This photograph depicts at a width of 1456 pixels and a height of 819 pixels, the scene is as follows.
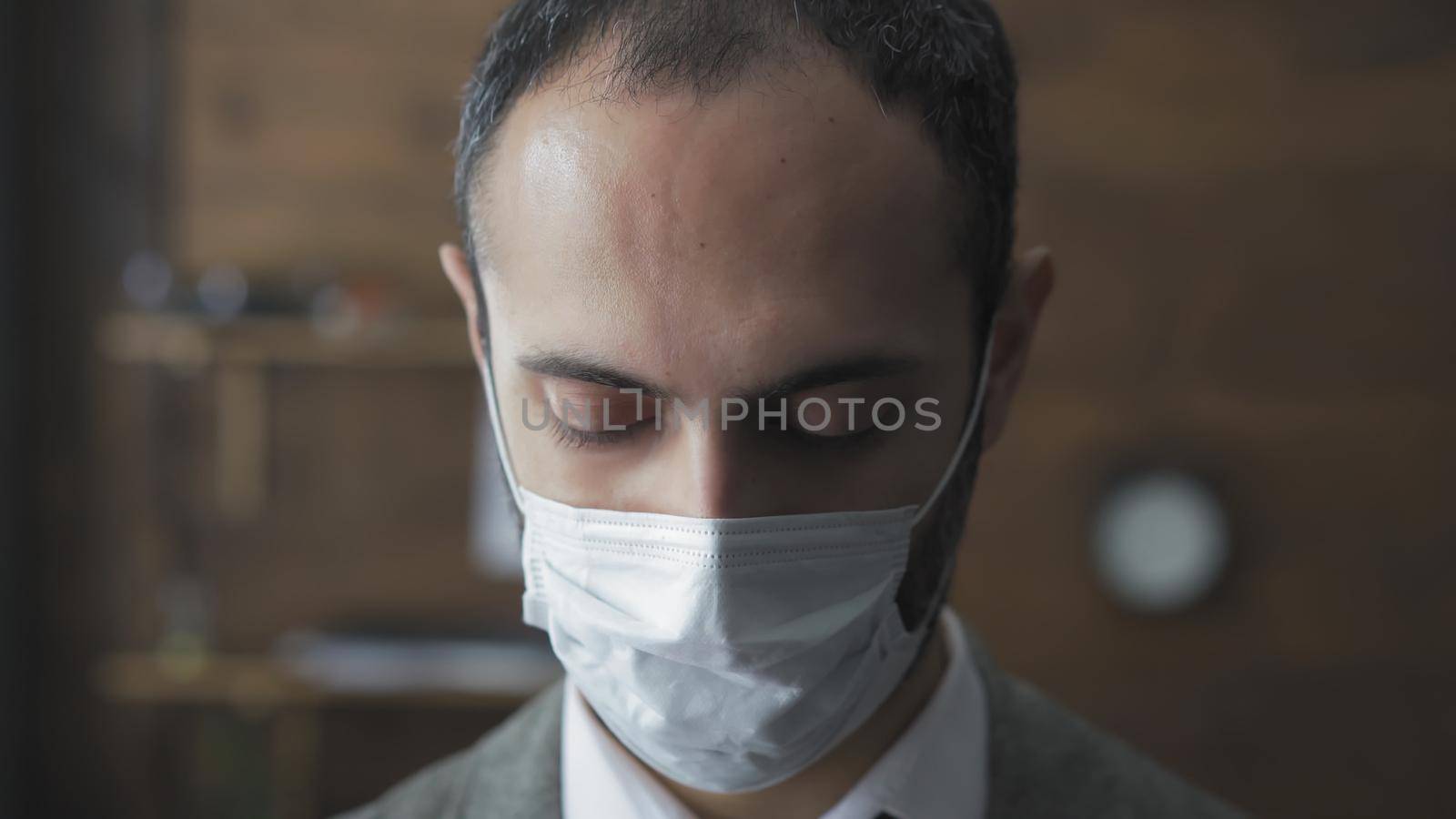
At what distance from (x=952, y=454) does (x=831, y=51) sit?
0.31 metres

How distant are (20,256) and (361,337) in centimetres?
82

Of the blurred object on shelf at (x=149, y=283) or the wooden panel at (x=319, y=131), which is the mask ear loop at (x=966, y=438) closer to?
the wooden panel at (x=319, y=131)

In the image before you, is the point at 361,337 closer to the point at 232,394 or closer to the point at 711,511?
the point at 232,394

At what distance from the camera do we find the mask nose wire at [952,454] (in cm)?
87

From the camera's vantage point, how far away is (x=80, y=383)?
265 cm

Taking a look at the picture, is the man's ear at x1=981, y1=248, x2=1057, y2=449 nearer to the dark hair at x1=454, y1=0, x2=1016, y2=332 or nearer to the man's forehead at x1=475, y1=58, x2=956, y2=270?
the dark hair at x1=454, y1=0, x2=1016, y2=332

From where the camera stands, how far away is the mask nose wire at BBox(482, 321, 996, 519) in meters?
0.87

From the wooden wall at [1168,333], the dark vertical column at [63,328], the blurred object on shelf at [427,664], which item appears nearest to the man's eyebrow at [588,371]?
the blurred object on shelf at [427,664]

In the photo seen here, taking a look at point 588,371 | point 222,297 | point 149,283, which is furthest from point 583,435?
point 149,283

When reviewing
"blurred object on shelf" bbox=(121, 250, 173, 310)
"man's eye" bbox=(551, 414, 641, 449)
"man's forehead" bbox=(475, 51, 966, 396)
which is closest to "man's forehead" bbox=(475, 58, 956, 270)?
"man's forehead" bbox=(475, 51, 966, 396)

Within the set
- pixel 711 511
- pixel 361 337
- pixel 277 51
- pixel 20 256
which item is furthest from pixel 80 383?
pixel 711 511

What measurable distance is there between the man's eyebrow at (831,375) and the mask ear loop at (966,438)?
134mm

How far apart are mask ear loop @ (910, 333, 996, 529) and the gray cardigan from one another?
0.76 feet

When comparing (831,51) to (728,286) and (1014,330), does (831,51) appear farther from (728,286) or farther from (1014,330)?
(1014,330)
